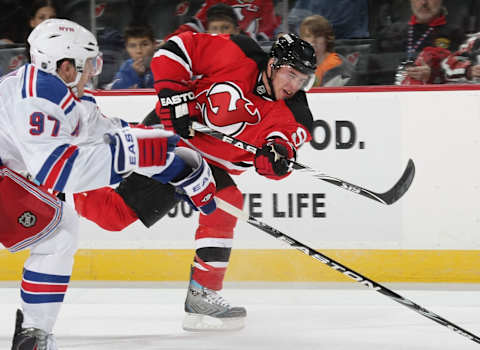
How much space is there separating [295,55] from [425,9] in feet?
3.37

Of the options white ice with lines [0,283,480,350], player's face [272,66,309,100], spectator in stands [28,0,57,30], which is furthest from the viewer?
spectator in stands [28,0,57,30]

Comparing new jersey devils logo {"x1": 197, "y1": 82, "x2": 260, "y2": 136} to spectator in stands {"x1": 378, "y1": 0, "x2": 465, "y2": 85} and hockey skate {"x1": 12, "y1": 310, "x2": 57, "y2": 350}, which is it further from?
hockey skate {"x1": 12, "y1": 310, "x2": 57, "y2": 350}

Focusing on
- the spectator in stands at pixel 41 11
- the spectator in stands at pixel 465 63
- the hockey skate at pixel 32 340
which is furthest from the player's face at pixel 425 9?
the hockey skate at pixel 32 340

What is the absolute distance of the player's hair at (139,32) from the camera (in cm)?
355

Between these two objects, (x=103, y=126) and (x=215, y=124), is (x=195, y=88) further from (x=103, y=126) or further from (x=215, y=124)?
(x=103, y=126)

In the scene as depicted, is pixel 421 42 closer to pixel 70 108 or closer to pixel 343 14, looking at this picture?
pixel 343 14

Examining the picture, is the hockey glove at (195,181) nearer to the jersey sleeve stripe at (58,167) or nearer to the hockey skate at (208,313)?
A: the jersey sleeve stripe at (58,167)

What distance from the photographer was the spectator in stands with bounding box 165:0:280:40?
3502 mm

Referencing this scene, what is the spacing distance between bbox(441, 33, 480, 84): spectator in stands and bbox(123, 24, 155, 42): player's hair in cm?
138

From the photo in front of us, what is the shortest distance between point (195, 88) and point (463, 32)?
1303mm

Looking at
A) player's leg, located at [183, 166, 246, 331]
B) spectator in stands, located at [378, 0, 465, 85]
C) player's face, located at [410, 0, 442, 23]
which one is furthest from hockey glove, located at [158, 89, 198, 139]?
player's face, located at [410, 0, 442, 23]

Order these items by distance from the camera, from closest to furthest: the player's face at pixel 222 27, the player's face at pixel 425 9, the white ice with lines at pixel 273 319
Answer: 1. the white ice with lines at pixel 273 319
2. the player's face at pixel 425 9
3. the player's face at pixel 222 27

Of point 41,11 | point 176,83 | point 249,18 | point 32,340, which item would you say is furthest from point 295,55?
point 41,11

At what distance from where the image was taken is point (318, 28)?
346 centimetres
